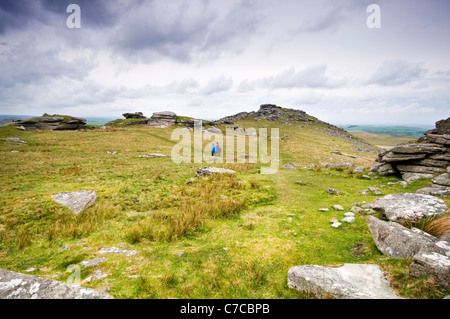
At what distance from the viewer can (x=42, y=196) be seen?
12.3 m

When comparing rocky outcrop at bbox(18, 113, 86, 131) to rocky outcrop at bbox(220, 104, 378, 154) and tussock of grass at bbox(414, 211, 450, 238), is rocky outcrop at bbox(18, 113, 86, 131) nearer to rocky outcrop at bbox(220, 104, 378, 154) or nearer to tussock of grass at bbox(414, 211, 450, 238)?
tussock of grass at bbox(414, 211, 450, 238)

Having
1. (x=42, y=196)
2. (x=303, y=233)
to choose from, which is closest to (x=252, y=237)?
(x=303, y=233)

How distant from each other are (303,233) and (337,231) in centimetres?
147

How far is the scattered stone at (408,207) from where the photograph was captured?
7605mm

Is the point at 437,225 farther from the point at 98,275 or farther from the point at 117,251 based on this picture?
the point at 117,251

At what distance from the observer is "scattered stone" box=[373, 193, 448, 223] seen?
761cm

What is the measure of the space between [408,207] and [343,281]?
5276mm

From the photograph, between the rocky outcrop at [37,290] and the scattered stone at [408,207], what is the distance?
33.0 ft

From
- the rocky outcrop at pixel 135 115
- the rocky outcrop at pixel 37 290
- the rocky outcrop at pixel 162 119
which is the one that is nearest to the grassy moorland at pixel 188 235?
the rocky outcrop at pixel 37 290

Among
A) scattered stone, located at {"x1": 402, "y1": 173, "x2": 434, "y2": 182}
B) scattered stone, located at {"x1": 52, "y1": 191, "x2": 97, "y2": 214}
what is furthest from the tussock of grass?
scattered stone, located at {"x1": 52, "y1": 191, "x2": 97, "y2": 214}

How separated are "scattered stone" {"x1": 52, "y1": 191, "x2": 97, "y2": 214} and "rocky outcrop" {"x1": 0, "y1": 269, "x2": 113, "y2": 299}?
655cm

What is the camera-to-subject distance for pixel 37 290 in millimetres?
4742

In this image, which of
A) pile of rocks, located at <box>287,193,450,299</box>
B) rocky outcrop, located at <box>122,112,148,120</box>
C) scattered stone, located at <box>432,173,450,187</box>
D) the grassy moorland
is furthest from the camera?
rocky outcrop, located at <box>122,112,148,120</box>
